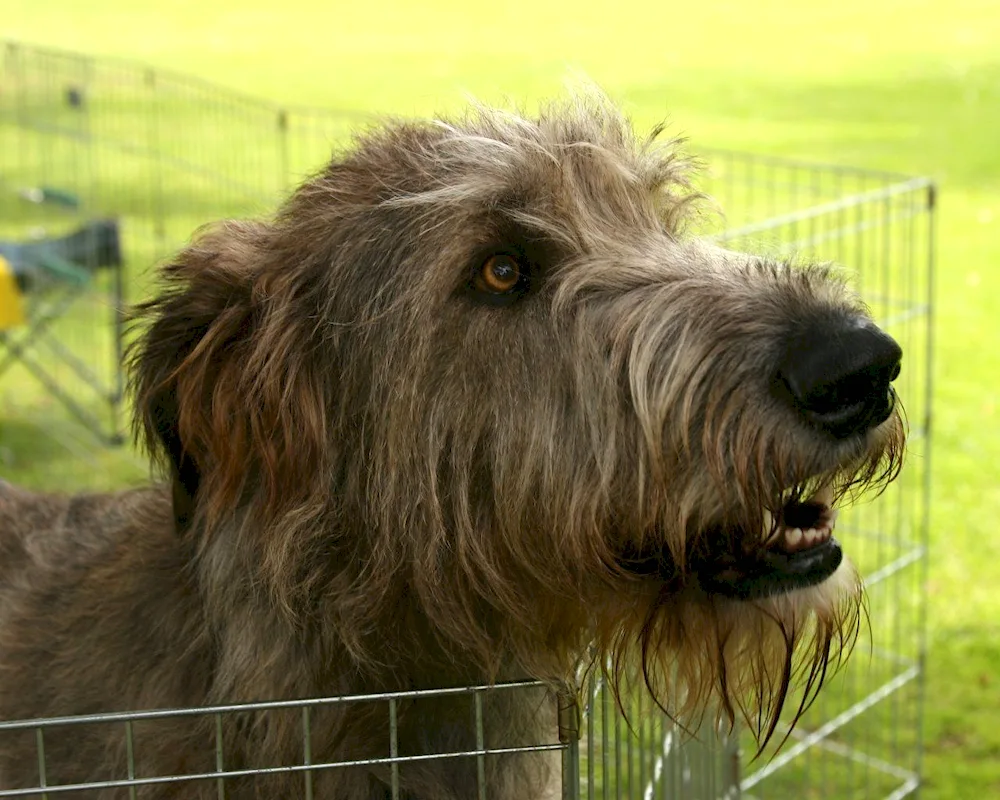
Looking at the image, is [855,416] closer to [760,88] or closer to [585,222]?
[585,222]

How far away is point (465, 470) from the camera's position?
96.3 inches

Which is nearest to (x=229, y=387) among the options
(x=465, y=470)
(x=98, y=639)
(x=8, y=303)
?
(x=465, y=470)

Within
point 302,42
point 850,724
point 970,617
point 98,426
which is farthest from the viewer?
point 302,42

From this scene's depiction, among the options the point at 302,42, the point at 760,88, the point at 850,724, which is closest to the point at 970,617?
the point at 850,724

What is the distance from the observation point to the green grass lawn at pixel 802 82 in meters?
6.33

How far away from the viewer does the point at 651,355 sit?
7.63 ft

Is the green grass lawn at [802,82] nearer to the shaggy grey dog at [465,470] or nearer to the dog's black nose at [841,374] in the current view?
the shaggy grey dog at [465,470]

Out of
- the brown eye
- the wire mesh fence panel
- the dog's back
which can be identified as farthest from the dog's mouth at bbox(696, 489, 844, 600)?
the wire mesh fence panel

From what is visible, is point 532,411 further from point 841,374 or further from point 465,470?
point 841,374

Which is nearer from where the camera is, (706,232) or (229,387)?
(229,387)

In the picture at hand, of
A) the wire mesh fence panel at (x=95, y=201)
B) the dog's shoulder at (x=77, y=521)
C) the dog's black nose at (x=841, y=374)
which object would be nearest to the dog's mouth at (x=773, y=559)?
the dog's black nose at (x=841, y=374)

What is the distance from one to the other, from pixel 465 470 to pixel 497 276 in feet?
1.11

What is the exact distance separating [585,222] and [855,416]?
63 cm

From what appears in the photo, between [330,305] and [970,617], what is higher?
[330,305]
